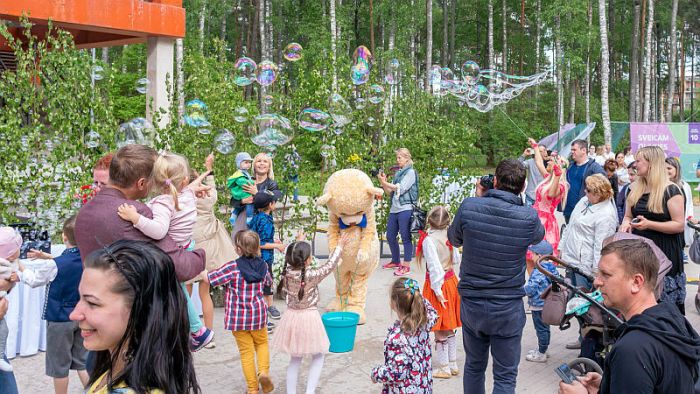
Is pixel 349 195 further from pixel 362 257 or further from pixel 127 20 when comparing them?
pixel 127 20

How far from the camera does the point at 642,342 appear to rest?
2.50m

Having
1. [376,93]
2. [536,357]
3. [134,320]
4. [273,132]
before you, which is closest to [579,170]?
[376,93]

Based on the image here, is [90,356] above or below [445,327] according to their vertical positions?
above

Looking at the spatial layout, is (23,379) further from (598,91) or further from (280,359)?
(598,91)

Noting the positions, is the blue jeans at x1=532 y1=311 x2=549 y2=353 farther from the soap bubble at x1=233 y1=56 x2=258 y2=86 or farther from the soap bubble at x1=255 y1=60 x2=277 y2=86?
the soap bubble at x1=233 y1=56 x2=258 y2=86

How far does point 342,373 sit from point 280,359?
0.69m

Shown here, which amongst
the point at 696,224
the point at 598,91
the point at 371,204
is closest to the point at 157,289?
the point at 371,204

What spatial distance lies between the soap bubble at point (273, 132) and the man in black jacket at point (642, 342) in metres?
6.17

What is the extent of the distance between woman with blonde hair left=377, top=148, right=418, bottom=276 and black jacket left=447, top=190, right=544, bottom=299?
17.3 ft

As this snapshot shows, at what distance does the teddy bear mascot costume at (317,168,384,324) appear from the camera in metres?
7.73

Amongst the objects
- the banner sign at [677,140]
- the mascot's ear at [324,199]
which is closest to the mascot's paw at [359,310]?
the mascot's ear at [324,199]

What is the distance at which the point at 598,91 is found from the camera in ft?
164

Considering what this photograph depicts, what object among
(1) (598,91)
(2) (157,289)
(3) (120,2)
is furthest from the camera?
(1) (598,91)

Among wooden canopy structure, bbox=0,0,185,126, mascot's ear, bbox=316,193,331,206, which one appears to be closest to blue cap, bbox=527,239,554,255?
mascot's ear, bbox=316,193,331,206
